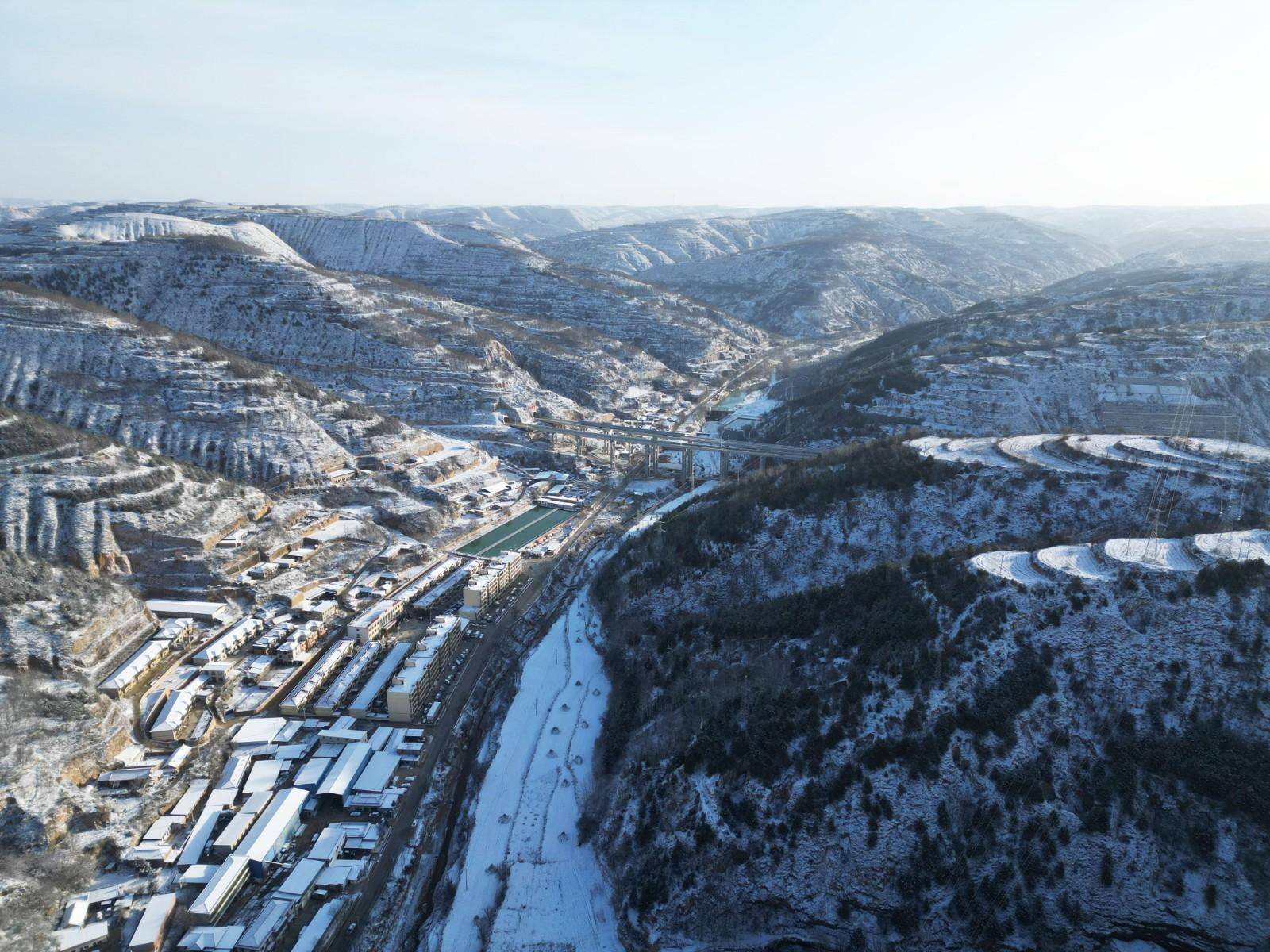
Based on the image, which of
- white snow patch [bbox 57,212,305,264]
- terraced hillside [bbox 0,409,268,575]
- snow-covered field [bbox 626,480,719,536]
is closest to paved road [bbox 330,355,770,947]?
snow-covered field [bbox 626,480,719,536]

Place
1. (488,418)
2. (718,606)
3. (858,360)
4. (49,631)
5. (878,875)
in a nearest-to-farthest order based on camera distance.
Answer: (878,875) → (49,631) → (718,606) → (488,418) → (858,360)

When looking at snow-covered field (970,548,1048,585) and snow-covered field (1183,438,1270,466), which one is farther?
snow-covered field (1183,438,1270,466)

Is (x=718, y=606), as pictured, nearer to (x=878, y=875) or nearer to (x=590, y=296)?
(x=878, y=875)

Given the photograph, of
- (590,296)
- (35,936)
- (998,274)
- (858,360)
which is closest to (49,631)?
(35,936)

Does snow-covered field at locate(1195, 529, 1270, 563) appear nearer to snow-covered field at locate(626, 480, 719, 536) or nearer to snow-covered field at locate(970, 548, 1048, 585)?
snow-covered field at locate(970, 548, 1048, 585)

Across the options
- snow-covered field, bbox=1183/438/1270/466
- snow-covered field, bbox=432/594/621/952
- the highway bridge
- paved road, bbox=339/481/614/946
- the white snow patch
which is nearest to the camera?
snow-covered field, bbox=432/594/621/952

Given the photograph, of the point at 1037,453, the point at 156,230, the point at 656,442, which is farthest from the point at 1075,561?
the point at 156,230

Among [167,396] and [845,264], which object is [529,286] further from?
[167,396]
